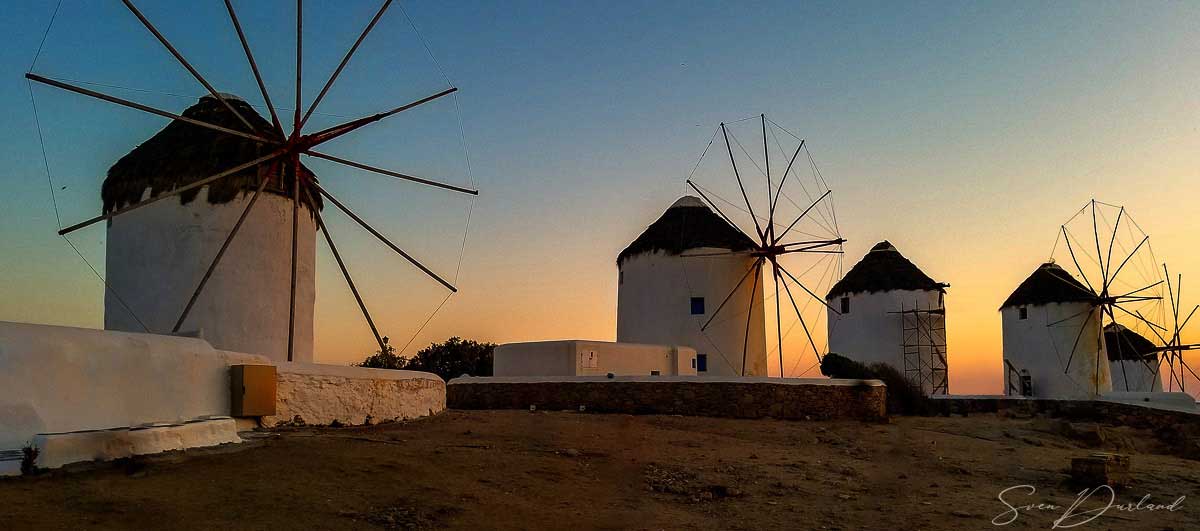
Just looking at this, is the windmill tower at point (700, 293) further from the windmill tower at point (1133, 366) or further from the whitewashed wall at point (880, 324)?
the windmill tower at point (1133, 366)

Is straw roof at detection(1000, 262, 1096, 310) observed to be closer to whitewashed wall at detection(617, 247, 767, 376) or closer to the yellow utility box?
whitewashed wall at detection(617, 247, 767, 376)

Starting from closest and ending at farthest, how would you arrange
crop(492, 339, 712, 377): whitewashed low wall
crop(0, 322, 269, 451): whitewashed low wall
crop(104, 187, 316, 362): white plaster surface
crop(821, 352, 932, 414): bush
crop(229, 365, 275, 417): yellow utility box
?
1. crop(0, 322, 269, 451): whitewashed low wall
2. crop(229, 365, 275, 417): yellow utility box
3. crop(104, 187, 316, 362): white plaster surface
4. crop(492, 339, 712, 377): whitewashed low wall
5. crop(821, 352, 932, 414): bush

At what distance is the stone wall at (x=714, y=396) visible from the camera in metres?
18.2

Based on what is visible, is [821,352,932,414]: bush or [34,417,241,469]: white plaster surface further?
[821,352,932,414]: bush

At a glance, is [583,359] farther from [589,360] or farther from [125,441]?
[125,441]

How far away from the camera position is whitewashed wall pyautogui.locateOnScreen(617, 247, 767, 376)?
26.6m

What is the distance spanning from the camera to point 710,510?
8.24 metres

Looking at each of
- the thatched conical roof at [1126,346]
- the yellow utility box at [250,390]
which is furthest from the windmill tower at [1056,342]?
the yellow utility box at [250,390]

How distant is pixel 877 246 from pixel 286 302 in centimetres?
2505

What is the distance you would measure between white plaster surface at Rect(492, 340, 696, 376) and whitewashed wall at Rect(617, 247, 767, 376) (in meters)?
1.86

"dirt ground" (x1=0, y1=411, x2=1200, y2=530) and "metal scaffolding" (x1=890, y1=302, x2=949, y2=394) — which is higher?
"metal scaffolding" (x1=890, y1=302, x2=949, y2=394)

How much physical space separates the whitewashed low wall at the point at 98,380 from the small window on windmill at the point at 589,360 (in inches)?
517

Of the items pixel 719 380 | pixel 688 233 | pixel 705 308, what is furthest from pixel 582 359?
pixel 688 233
